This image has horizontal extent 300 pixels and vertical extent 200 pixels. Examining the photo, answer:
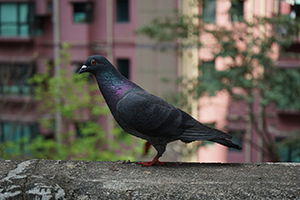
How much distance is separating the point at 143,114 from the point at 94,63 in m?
0.53

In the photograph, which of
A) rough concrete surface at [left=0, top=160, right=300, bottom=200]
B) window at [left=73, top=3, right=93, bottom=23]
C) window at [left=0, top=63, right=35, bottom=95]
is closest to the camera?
rough concrete surface at [left=0, top=160, right=300, bottom=200]

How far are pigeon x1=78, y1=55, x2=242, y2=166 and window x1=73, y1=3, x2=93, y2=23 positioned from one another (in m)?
9.64

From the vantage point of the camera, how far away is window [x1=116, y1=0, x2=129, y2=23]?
11922 mm

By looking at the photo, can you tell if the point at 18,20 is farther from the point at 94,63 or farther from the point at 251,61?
the point at 94,63

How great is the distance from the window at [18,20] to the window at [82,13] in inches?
55.2

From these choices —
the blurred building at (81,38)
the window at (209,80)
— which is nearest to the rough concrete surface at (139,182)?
the window at (209,80)

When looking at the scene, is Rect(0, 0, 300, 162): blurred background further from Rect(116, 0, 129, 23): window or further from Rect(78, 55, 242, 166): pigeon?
Rect(78, 55, 242, 166): pigeon

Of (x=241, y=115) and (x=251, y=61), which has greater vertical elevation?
(x=251, y=61)

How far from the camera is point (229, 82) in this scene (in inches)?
294

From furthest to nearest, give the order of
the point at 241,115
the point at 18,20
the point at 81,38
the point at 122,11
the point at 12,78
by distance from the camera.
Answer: the point at 18,20 → the point at 122,11 → the point at 81,38 → the point at 241,115 → the point at 12,78

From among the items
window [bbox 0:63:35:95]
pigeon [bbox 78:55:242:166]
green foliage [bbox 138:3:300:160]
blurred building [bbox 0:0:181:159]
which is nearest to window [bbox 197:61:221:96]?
green foliage [bbox 138:3:300:160]

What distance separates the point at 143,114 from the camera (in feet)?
8.36

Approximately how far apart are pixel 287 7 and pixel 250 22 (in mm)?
3013

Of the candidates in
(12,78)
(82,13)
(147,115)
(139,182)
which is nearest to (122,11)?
(82,13)
